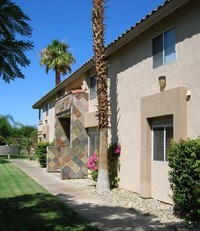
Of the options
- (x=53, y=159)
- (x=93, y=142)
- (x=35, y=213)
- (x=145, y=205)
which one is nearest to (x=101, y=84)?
(x=145, y=205)

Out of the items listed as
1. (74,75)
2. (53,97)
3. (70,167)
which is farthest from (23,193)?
(53,97)

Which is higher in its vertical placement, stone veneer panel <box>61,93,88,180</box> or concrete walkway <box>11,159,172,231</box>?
stone veneer panel <box>61,93,88,180</box>

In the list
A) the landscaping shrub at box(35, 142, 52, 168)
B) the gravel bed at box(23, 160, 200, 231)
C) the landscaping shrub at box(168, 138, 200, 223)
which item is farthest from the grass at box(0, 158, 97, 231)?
the landscaping shrub at box(35, 142, 52, 168)

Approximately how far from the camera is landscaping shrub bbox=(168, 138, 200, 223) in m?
8.99

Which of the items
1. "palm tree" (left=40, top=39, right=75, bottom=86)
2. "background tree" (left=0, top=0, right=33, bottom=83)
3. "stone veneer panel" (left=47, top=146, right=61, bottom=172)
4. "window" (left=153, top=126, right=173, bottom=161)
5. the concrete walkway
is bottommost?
the concrete walkway

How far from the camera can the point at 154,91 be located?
12.9m

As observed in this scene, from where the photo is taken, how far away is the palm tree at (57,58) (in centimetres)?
3881

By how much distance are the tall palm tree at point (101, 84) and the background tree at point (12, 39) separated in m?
10.4

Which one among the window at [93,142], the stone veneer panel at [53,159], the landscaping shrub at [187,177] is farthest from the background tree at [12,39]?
the stone veneer panel at [53,159]

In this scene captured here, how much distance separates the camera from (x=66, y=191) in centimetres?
1505

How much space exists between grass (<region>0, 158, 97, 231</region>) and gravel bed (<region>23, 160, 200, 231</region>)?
176 cm

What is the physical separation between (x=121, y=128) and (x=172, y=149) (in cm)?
586

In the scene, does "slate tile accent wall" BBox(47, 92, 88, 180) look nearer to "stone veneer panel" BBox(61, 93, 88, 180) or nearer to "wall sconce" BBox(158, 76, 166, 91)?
"stone veneer panel" BBox(61, 93, 88, 180)

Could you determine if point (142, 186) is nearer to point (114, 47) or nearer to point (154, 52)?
point (154, 52)
